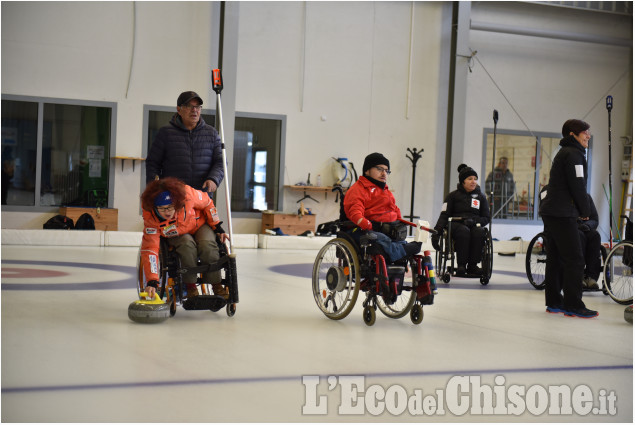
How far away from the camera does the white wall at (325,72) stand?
34.8 ft

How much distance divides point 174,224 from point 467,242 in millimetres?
3360

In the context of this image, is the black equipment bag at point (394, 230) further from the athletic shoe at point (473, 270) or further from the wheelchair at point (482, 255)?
the athletic shoe at point (473, 270)

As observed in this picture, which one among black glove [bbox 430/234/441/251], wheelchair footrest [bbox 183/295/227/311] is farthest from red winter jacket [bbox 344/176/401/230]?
black glove [bbox 430/234/441/251]

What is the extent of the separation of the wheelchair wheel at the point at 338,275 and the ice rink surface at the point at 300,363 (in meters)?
0.10

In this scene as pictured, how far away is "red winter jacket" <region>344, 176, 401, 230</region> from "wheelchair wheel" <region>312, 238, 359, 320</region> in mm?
232

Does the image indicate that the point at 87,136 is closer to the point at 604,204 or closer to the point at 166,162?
the point at 166,162

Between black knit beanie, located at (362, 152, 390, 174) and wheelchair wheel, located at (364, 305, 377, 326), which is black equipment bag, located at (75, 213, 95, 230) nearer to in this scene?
black knit beanie, located at (362, 152, 390, 174)

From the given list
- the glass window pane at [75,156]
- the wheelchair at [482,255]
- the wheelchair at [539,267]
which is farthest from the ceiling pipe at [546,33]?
the wheelchair at [482,255]

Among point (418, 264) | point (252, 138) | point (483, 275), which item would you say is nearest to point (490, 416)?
point (418, 264)

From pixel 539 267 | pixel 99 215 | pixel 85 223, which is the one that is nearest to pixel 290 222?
pixel 99 215

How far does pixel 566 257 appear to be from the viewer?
183 inches

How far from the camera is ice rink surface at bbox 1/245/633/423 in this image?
7.84ft

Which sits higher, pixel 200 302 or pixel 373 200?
pixel 373 200

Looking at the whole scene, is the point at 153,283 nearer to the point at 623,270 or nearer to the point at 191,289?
the point at 191,289
